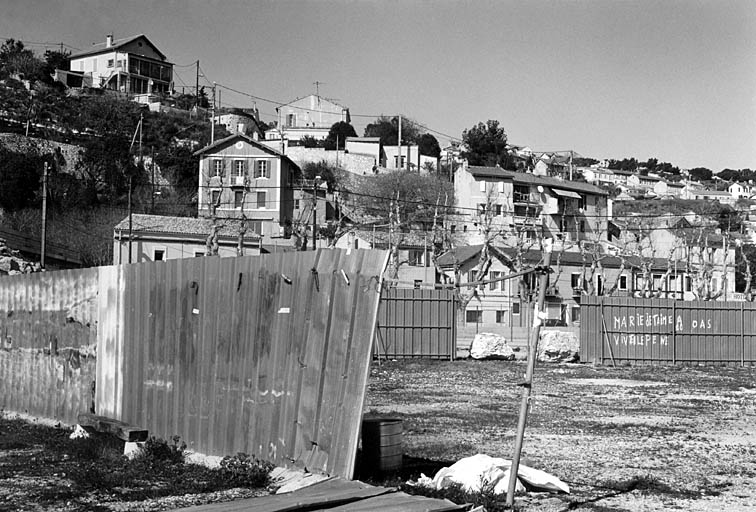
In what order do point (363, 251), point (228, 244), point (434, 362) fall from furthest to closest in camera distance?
1. point (228, 244)
2. point (434, 362)
3. point (363, 251)

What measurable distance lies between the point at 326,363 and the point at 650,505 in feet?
10.9

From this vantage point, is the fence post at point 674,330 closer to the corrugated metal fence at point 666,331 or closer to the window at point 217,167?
the corrugated metal fence at point 666,331

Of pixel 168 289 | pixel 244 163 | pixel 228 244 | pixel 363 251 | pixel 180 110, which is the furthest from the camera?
pixel 180 110

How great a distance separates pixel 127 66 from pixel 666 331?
107m

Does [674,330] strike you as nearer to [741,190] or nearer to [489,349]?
[489,349]

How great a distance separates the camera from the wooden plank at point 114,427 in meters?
11.2

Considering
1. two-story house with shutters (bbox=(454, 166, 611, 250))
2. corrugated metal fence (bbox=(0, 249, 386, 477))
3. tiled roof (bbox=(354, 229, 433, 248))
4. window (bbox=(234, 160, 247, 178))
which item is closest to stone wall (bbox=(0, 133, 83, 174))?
window (bbox=(234, 160, 247, 178))

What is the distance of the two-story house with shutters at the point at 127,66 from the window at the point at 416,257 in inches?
2385

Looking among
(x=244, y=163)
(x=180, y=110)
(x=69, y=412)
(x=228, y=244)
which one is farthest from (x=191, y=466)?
(x=180, y=110)

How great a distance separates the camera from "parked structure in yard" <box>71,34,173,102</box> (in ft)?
406

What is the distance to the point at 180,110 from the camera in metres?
115

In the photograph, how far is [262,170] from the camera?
264 ft

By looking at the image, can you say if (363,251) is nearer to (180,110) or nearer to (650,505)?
(650,505)

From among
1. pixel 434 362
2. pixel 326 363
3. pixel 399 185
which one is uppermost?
pixel 399 185
